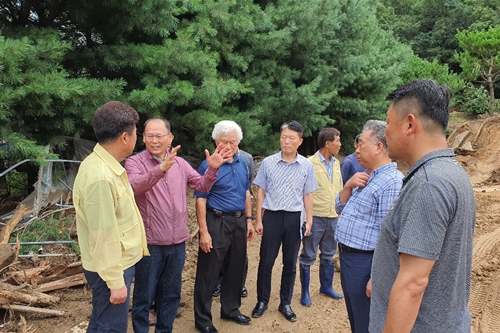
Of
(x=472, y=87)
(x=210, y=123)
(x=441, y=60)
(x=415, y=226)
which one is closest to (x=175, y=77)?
(x=210, y=123)

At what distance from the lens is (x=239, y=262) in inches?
153

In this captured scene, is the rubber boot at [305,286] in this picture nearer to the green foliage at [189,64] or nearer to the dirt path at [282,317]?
the dirt path at [282,317]

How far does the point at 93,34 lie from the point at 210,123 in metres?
2.44

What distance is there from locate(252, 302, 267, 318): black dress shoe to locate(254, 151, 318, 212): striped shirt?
1062mm

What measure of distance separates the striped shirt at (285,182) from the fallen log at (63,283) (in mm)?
2284

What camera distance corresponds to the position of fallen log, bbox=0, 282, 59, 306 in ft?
11.8

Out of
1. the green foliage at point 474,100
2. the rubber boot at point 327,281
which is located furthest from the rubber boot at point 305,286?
the green foliage at point 474,100

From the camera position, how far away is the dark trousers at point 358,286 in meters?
2.69

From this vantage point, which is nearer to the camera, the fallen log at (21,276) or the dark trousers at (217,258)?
the dark trousers at (217,258)

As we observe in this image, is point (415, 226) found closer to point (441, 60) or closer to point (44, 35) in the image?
point (44, 35)

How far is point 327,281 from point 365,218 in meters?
2.25

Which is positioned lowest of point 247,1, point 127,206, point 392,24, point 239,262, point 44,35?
point 239,262

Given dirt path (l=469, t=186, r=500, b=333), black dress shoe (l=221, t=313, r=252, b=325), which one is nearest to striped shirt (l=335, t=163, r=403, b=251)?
black dress shoe (l=221, t=313, r=252, b=325)

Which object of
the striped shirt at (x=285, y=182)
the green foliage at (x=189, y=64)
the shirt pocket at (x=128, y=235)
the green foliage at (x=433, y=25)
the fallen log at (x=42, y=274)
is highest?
the green foliage at (x=433, y=25)
